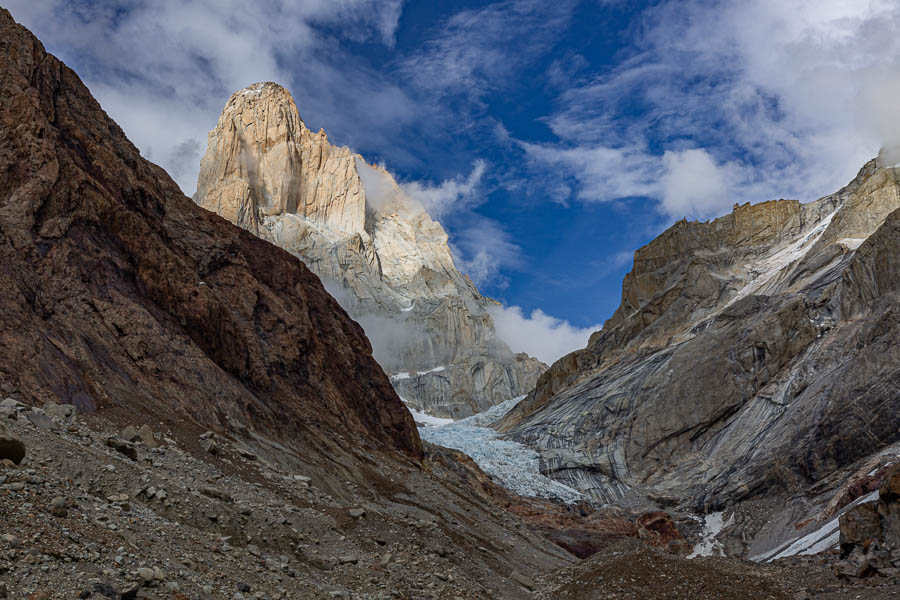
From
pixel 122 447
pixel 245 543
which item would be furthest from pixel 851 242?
pixel 122 447

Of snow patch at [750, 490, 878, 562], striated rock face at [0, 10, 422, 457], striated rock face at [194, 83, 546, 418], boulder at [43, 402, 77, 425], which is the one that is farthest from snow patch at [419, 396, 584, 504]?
striated rock face at [194, 83, 546, 418]

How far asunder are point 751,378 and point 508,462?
22.2 meters

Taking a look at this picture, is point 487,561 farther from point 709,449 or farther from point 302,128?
point 302,128

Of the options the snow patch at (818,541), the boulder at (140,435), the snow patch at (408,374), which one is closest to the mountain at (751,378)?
the snow patch at (818,541)

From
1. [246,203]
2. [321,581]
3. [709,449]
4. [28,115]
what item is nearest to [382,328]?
[246,203]

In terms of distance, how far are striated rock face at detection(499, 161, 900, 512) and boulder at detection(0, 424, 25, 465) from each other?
4280 cm

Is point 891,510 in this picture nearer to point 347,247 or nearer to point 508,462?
point 508,462

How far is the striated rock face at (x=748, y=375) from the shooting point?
149 feet

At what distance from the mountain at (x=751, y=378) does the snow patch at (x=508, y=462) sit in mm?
1797

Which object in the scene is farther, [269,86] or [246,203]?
[269,86]

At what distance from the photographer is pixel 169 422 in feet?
67.2

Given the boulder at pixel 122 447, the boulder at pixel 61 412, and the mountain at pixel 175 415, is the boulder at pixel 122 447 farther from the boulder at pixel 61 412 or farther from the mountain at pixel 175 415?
the boulder at pixel 61 412

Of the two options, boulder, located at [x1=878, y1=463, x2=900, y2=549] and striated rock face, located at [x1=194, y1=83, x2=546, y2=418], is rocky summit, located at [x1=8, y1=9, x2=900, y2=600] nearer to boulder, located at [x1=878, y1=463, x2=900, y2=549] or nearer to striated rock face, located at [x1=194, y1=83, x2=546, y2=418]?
boulder, located at [x1=878, y1=463, x2=900, y2=549]

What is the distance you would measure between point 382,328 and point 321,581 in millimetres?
158122
